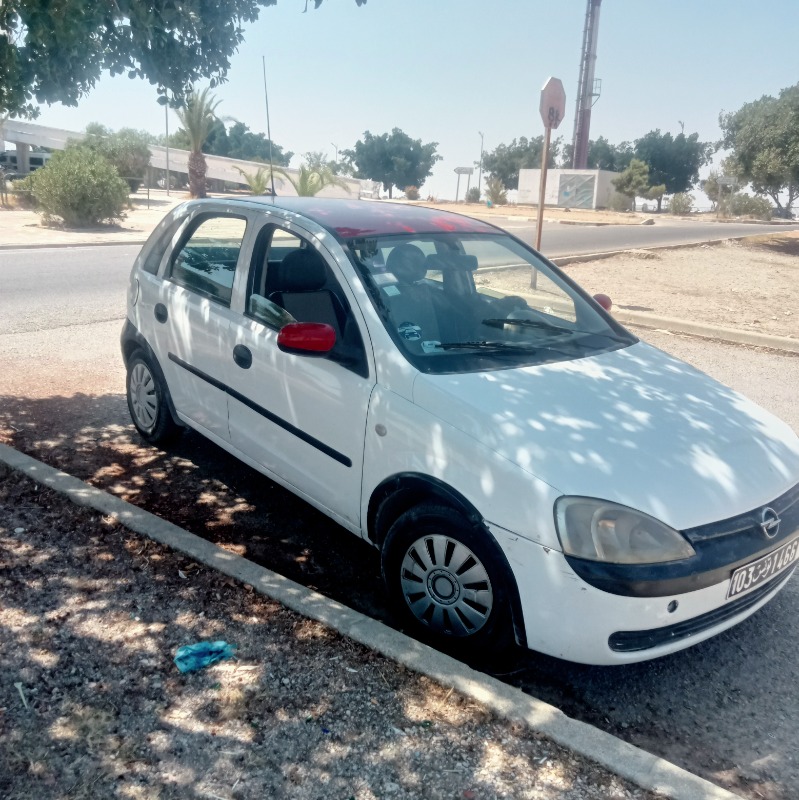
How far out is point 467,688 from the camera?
3055 millimetres

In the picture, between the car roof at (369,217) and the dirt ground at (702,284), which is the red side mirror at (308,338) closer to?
the car roof at (369,217)

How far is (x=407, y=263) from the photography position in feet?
13.7

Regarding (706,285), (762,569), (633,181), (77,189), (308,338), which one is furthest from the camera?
(633,181)

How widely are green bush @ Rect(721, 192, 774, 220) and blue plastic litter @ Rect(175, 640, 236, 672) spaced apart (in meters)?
60.5

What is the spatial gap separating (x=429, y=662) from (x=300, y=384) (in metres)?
1.44

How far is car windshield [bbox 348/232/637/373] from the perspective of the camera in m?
3.82

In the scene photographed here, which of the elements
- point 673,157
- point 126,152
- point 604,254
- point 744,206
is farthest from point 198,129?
point 673,157

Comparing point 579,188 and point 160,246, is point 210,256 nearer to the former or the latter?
point 160,246

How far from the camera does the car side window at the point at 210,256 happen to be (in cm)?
466

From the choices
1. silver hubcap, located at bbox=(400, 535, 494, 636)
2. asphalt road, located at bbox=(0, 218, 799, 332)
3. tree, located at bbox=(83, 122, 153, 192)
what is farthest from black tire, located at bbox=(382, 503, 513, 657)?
tree, located at bbox=(83, 122, 153, 192)

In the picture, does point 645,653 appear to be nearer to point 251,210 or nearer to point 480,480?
point 480,480

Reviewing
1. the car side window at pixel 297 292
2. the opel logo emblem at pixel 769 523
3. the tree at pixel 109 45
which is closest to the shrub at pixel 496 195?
the tree at pixel 109 45

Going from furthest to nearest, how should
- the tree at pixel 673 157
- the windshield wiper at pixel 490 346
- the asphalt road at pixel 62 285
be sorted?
the tree at pixel 673 157 < the asphalt road at pixel 62 285 < the windshield wiper at pixel 490 346

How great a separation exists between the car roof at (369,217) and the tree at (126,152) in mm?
48349
